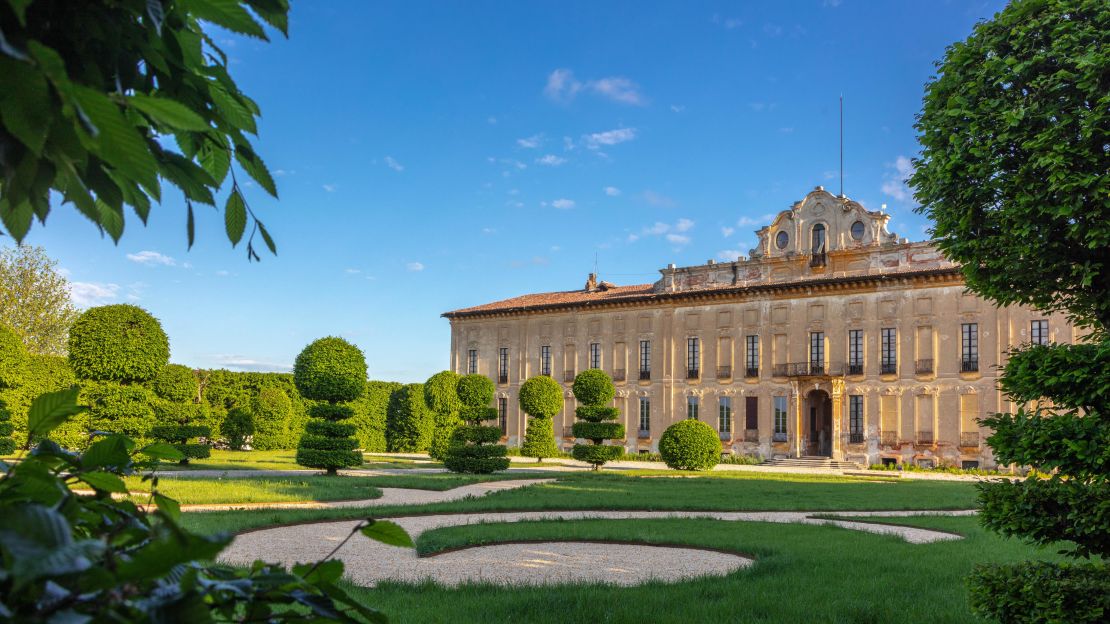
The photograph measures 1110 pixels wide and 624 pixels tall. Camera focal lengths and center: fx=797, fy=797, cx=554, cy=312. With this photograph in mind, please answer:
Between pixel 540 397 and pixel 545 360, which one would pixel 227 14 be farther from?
pixel 545 360

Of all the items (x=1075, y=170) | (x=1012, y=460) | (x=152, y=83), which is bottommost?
(x=1012, y=460)

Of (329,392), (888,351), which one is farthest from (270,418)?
(888,351)

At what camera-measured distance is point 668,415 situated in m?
38.7

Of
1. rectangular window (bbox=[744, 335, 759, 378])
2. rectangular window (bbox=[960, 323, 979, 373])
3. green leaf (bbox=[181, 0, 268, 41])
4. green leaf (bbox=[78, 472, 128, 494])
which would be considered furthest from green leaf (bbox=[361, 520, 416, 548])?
rectangular window (bbox=[744, 335, 759, 378])

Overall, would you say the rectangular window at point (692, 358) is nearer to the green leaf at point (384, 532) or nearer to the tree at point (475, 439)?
the tree at point (475, 439)

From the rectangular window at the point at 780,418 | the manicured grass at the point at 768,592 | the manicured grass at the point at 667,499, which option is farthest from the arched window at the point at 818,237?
the manicured grass at the point at 768,592

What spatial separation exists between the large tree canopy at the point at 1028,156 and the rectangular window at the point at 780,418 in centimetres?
3130

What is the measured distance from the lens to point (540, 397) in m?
28.1

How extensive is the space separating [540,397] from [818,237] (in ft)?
51.4

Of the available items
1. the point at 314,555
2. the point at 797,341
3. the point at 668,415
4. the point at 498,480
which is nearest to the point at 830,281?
the point at 797,341

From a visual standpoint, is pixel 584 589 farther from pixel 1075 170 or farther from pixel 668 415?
pixel 668 415

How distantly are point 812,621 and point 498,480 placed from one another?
14677 mm

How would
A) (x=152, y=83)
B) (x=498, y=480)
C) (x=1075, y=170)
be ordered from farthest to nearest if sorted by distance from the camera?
1. (x=498, y=480)
2. (x=1075, y=170)
3. (x=152, y=83)

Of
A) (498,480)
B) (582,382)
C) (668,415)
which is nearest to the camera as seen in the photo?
(498,480)
